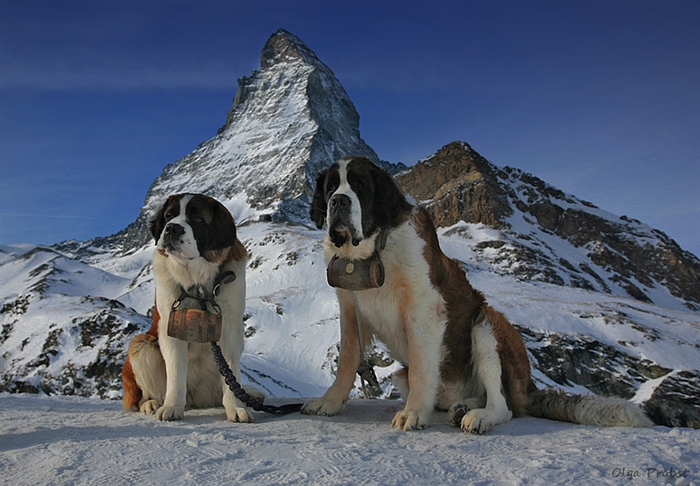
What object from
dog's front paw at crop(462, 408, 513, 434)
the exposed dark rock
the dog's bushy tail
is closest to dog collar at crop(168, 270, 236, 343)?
dog's front paw at crop(462, 408, 513, 434)

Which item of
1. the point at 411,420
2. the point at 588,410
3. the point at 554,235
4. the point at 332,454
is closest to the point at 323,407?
the point at 411,420

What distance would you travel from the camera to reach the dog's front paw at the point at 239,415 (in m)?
4.51

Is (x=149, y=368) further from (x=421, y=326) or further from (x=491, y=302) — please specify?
(x=491, y=302)

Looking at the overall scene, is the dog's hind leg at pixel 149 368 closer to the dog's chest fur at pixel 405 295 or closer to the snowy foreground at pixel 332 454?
the snowy foreground at pixel 332 454

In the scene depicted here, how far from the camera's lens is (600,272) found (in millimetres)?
96812

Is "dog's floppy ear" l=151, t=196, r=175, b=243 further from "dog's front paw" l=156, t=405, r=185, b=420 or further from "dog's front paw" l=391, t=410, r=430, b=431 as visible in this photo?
"dog's front paw" l=391, t=410, r=430, b=431

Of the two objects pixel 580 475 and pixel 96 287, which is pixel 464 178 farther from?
pixel 580 475

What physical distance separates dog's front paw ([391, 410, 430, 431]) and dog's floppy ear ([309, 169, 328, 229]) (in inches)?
71.3

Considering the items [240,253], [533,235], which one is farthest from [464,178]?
[240,253]

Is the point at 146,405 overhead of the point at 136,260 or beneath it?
beneath

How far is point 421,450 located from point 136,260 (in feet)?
543

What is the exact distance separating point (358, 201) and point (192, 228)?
1.54 meters

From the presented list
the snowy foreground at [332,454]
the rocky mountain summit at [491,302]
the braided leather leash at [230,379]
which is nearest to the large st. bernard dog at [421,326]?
the snowy foreground at [332,454]

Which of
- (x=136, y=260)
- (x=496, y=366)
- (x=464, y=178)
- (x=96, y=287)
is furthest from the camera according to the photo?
(x=136, y=260)
